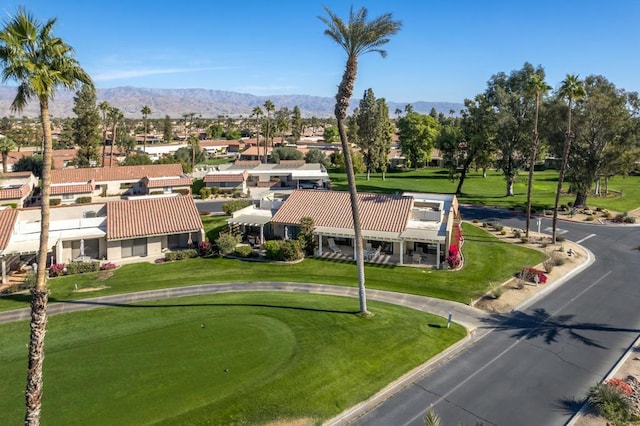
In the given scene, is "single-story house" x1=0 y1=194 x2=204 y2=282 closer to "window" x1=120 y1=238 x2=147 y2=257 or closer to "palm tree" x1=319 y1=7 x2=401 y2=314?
"window" x1=120 y1=238 x2=147 y2=257

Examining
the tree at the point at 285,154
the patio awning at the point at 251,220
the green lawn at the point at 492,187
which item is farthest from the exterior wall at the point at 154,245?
the tree at the point at 285,154

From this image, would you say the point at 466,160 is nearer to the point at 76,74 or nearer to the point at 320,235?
the point at 320,235

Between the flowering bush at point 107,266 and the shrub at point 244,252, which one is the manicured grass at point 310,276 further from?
the shrub at point 244,252

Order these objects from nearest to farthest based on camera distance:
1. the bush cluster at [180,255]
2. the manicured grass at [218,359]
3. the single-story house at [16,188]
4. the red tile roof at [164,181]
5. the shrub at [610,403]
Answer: the shrub at [610,403]
the manicured grass at [218,359]
the bush cluster at [180,255]
the single-story house at [16,188]
the red tile roof at [164,181]

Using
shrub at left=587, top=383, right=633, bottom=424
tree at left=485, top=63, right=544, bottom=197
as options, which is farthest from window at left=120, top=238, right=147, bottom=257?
tree at left=485, top=63, right=544, bottom=197

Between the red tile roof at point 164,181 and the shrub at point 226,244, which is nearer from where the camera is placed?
the shrub at point 226,244

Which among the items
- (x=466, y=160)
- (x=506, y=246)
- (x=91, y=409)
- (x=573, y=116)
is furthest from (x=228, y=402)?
(x=466, y=160)
